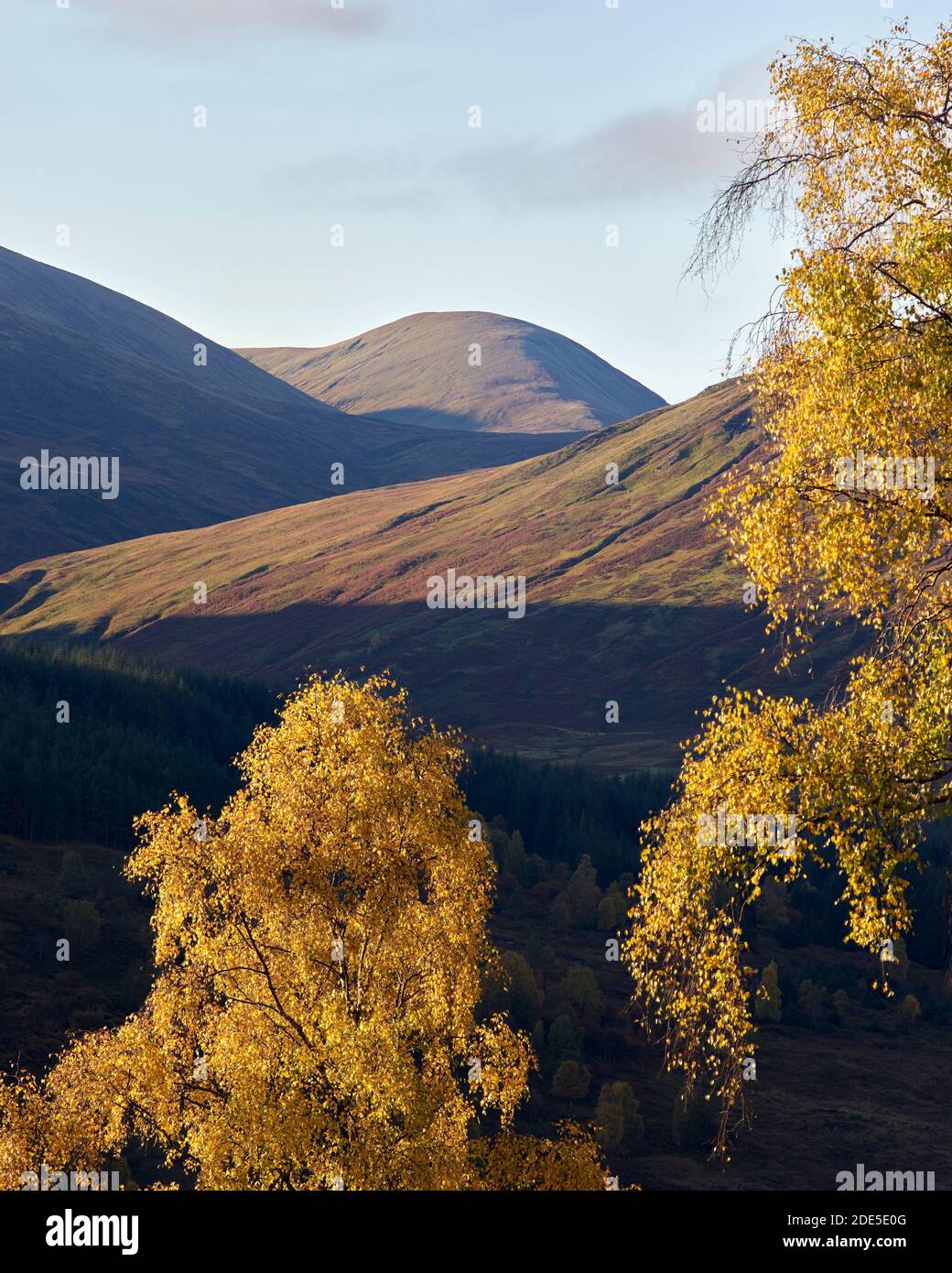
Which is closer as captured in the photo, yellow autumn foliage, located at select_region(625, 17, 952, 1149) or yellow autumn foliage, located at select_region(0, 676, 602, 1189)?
yellow autumn foliage, located at select_region(625, 17, 952, 1149)

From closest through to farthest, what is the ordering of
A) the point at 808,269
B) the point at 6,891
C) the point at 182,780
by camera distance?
the point at 808,269
the point at 6,891
the point at 182,780

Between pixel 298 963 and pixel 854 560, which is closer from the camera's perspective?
pixel 854 560

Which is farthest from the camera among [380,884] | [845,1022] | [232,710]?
[232,710]

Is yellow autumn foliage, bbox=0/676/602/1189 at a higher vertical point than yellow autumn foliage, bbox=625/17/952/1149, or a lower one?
lower

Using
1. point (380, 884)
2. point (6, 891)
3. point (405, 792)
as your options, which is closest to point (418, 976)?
point (380, 884)

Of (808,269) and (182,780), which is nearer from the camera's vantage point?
(808,269)

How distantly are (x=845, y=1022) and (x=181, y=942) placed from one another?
85.0m

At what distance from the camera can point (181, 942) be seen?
25344 millimetres

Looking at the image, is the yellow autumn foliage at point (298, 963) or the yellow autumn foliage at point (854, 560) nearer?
the yellow autumn foliage at point (854, 560)

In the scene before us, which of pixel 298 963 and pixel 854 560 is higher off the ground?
pixel 854 560

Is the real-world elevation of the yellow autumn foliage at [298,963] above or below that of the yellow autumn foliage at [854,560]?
below
